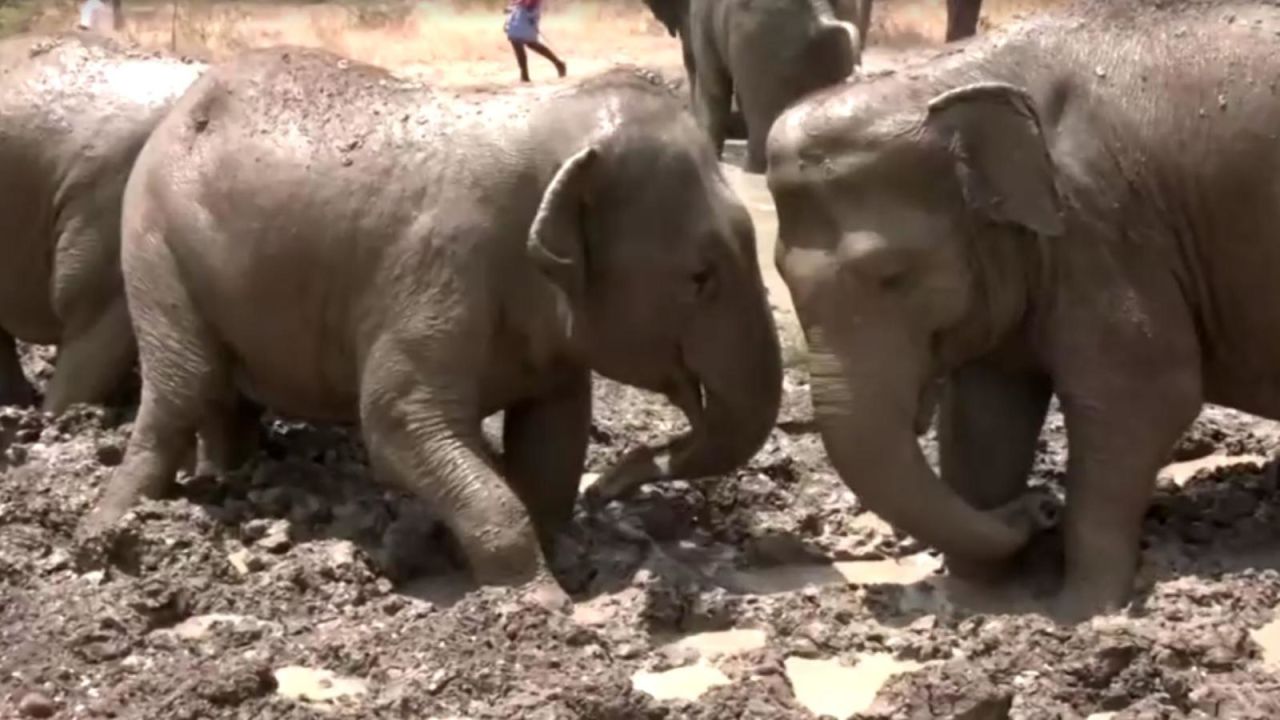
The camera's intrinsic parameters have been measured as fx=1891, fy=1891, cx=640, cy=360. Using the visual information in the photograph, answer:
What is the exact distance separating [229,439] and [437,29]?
31.1ft

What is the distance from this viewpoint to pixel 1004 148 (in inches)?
146

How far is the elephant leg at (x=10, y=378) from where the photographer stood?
5328 millimetres

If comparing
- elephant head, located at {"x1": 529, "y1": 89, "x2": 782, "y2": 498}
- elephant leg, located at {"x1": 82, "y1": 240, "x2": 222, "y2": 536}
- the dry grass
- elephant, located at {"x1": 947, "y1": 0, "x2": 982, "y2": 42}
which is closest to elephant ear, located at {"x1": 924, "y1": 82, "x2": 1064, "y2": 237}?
elephant head, located at {"x1": 529, "y1": 89, "x2": 782, "y2": 498}

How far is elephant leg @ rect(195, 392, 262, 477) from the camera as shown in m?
4.60

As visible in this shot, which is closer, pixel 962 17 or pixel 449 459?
pixel 449 459

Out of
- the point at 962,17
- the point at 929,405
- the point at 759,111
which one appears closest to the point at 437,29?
the point at 962,17

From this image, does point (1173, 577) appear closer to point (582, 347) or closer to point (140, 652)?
point (582, 347)

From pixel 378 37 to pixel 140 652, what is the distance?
10.2 metres

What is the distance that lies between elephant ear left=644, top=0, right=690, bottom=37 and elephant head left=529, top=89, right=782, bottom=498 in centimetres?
645

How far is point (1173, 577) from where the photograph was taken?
12.8 feet

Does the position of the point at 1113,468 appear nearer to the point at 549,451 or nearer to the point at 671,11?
the point at 549,451

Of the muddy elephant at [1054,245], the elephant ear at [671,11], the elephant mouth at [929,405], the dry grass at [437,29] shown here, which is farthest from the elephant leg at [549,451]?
the dry grass at [437,29]

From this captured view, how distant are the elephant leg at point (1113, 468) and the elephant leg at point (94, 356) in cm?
238

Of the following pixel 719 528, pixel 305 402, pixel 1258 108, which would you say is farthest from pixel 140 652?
pixel 1258 108
